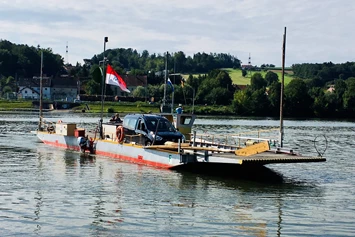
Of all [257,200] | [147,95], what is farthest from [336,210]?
[147,95]

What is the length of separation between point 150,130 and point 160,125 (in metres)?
0.83

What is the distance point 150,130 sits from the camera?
38.5m

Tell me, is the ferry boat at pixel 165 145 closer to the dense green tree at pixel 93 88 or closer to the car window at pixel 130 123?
the car window at pixel 130 123

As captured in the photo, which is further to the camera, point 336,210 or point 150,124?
point 150,124

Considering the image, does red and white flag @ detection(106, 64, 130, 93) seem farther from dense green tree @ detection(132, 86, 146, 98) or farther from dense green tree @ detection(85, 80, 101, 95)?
dense green tree @ detection(85, 80, 101, 95)

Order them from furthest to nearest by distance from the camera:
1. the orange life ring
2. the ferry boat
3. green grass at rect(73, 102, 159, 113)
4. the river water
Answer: green grass at rect(73, 102, 159, 113) → the orange life ring → the ferry boat → the river water

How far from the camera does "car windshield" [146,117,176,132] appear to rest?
3869 centimetres

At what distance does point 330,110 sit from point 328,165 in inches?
4905

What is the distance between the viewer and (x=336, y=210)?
1005 inches

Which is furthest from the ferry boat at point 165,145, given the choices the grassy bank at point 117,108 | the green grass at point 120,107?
the grassy bank at point 117,108

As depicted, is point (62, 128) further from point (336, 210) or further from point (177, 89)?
point (177, 89)

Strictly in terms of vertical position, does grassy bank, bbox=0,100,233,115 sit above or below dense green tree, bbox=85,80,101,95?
below


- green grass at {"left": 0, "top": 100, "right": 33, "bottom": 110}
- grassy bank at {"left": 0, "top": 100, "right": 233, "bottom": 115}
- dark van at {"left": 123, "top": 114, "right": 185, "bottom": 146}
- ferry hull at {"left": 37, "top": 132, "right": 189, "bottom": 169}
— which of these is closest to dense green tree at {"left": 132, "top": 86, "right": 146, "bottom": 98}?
grassy bank at {"left": 0, "top": 100, "right": 233, "bottom": 115}

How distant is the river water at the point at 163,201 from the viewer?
71.4ft
